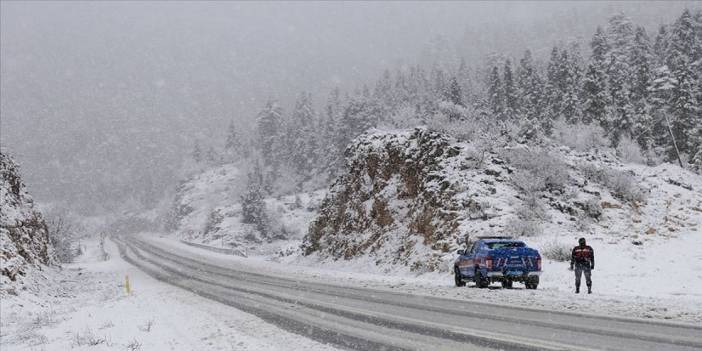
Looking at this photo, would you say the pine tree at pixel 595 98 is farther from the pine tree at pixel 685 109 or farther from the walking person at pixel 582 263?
the walking person at pixel 582 263

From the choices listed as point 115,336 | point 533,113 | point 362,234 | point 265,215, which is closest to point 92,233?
point 265,215

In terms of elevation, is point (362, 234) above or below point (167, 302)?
above

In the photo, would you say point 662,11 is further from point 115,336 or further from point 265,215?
point 115,336

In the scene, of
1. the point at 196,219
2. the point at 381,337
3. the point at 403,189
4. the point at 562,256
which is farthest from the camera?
the point at 196,219

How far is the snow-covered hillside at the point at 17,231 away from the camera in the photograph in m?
21.1

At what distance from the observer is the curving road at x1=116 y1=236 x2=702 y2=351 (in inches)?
328

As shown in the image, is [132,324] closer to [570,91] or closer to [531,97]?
[570,91]

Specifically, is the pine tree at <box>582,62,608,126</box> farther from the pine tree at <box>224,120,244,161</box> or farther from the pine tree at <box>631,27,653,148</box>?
the pine tree at <box>224,120,244,161</box>

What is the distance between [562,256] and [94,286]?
23.4 m

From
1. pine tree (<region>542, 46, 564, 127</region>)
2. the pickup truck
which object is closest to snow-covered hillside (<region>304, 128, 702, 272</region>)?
the pickup truck

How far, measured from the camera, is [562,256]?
1969cm

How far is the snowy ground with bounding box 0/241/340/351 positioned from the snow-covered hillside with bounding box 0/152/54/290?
1.25 metres

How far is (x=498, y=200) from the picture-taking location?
24.2 metres

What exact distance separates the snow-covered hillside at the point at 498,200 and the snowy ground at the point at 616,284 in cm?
62
